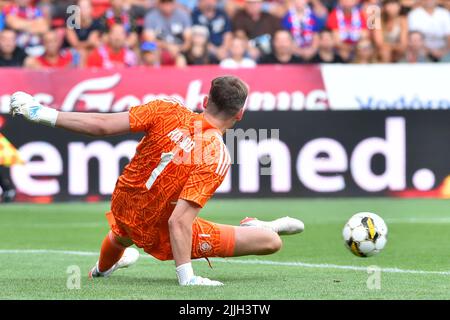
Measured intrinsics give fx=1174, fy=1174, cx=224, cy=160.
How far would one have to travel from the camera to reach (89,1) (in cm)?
1972

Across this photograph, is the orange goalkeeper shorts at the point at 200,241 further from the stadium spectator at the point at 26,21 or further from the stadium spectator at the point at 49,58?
the stadium spectator at the point at 26,21

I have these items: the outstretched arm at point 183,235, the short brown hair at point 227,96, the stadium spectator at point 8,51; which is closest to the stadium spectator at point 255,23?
the stadium spectator at point 8,51

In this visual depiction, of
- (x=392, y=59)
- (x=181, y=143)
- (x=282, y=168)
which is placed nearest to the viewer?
(x=181, y=143)

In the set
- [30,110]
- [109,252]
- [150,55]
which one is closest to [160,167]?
[109,252]

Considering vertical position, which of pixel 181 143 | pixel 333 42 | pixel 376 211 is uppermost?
pixel 333 42

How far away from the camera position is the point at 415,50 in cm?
1936

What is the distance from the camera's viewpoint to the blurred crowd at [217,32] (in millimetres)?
18844

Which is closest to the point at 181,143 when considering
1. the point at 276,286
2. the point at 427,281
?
the point at 276,286

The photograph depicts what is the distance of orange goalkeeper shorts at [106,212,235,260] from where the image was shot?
28.9 ft

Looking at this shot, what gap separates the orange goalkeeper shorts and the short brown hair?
946 mm

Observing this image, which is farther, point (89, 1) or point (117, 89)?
point (89, 1)
